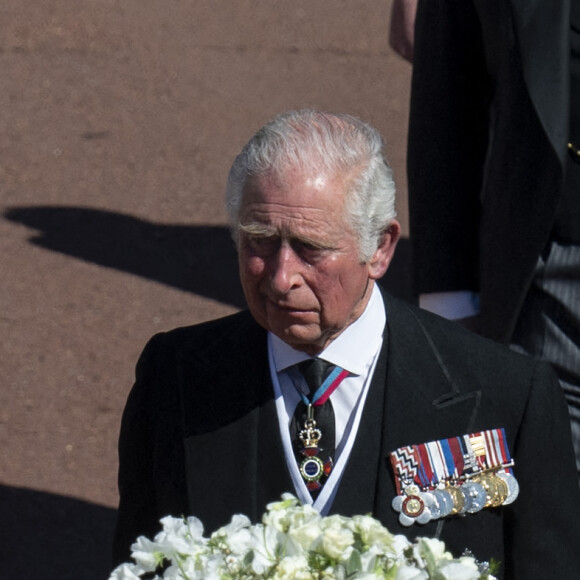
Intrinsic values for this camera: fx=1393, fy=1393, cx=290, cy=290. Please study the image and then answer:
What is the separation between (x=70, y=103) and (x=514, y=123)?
6.43 meters

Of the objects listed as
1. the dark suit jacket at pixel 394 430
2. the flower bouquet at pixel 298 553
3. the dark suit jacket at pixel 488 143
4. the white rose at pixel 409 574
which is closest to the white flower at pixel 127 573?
the flower bouquet at pixel 298 553

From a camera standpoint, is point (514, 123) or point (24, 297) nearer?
point (514, 123)

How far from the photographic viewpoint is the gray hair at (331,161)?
8.82 feet

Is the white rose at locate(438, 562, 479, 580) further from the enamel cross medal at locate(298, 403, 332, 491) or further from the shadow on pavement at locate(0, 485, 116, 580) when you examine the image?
the shadow on pavement at locate(0, 485, 116, 580)

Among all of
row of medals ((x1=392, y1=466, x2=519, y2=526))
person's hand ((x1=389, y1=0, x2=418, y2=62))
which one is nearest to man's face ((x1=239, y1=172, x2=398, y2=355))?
row of medals ((x1=392, y1=466, x2=519, y2=526))

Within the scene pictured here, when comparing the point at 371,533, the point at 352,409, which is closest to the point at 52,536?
the point at 352,409

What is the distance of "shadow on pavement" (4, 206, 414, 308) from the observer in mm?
7320

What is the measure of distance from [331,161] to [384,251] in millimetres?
268

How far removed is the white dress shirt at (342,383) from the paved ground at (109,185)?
98.4 inches

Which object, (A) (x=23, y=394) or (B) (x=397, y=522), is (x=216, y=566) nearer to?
(B) (x=397, y=522)

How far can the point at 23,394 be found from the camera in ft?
20.5

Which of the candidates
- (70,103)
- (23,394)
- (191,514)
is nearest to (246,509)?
(191,514)

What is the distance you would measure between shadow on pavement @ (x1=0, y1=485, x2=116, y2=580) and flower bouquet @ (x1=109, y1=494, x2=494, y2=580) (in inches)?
120

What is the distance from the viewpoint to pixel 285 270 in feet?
8.78
